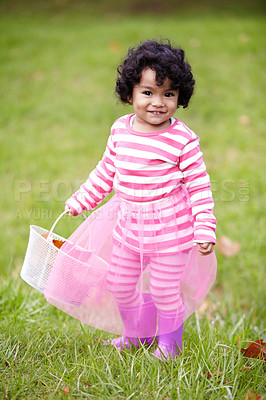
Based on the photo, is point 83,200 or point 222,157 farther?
point 222,157

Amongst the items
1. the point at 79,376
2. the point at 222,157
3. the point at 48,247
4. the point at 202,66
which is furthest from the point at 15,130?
the point at 79,376

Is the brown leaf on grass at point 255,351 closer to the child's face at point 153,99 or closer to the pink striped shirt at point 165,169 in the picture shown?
the pink striped shirt at point 165,169

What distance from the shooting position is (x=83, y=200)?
2002mm

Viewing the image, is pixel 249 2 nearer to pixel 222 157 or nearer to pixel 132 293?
pixel 222 157

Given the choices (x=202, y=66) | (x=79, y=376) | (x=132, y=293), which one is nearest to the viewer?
(x=79, y=376)

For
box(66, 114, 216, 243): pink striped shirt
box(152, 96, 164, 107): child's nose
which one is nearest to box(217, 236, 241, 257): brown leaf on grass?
box(66, 114, 216, 243): pink striped shirt

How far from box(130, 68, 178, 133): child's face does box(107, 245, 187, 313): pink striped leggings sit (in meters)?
0.58

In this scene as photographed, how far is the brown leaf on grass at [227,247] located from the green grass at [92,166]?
0.16 feet

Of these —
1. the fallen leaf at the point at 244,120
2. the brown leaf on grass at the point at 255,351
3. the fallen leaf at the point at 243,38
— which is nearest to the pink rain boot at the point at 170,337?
the brown leaf on grass at the point at 255,351

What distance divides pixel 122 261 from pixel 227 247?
1509mm

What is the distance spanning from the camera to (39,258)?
6.23ft

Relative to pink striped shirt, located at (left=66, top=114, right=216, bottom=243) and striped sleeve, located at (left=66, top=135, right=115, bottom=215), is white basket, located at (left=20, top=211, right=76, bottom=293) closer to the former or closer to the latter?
striped sleeve, located at (left=66, top=135, right=115, bottom=215)

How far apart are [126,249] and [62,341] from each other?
56cm

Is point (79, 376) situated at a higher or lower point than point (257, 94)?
lower
